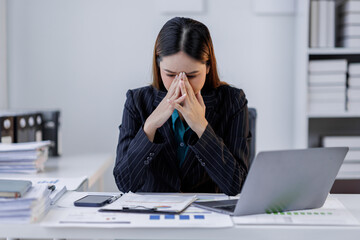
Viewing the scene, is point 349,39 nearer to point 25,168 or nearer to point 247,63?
point 247,63

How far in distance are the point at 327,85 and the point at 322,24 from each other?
1.05 ft

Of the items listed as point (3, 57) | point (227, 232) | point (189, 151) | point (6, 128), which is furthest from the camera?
point (3, 57)

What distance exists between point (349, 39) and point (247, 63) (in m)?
0.55

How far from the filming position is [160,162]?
1.54 m

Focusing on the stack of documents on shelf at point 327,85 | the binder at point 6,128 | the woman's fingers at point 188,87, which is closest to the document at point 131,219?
the woman's fingers at point 188,87

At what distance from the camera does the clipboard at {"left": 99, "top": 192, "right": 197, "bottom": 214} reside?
3.53ft

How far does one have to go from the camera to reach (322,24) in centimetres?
242

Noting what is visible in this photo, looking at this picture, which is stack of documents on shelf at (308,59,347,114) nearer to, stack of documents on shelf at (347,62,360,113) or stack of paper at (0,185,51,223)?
stack of documents on shelf at (347,62,360,113)

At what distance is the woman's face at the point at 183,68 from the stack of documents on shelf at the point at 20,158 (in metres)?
0.75

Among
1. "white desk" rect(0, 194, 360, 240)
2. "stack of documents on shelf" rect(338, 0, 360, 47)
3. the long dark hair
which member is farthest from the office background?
"white desk" rect(0, 194, 360, 240)

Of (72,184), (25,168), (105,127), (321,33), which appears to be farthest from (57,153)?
(321,33)

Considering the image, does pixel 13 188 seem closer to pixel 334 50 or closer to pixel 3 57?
pixel 3 57

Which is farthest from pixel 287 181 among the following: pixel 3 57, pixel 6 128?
pixel 3 57

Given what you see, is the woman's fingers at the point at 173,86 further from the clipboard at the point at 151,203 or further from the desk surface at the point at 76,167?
the desk surface at the point at 76,167
